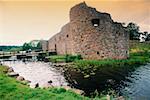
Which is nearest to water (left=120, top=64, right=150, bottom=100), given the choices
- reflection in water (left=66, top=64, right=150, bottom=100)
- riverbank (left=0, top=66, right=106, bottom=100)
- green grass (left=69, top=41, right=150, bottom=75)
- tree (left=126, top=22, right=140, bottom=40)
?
reflection in water (left=66, top=64, right=150, bottom=100)

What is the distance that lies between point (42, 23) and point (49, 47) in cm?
795

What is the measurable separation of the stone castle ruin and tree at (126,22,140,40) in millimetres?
8483

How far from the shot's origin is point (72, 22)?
835 inches

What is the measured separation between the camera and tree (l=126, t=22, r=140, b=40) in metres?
29.2

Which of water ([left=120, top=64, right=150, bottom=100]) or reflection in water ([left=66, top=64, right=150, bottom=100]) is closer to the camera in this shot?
water ([left=120, top=64, right=150, bottom=100])

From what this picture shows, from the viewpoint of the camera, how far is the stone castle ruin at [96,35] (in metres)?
20.1

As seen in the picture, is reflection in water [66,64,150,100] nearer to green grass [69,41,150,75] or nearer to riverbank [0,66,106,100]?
green grass [69,41,150,75]

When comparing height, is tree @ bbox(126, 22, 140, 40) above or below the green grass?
above

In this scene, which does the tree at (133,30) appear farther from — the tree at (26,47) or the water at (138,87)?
the water at (138,87)

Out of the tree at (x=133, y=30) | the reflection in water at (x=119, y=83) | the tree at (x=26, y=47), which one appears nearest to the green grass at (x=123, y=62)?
the reflection in water at (x=119, y=83)

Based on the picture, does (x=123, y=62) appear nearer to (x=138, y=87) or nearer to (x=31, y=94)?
(x=138, y=87)

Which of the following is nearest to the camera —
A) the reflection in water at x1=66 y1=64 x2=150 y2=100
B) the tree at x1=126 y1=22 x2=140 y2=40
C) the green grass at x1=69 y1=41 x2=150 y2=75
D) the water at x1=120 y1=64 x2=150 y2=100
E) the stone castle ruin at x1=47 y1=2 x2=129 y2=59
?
the water at x1=120 y1=64 x2=150 y2=100

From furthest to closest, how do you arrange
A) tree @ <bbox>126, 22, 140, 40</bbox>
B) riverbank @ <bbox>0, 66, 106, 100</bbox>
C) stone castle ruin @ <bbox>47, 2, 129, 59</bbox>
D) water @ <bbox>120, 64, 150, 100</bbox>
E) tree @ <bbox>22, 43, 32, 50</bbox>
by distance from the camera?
tree @ <bbox>22, 43, 32, 50</bbox>, tree @ <bbox>126, 22, 140, 40</bbox>, stone castle ruin @ <bbox>47, 2, 129, 59</bbox>, water @ <bbox>120, 64, 150, 100</bbox>, riverbank @ <bbox>0, 66, 106, 100</bbox>

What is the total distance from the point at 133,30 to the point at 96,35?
10.4 meters
